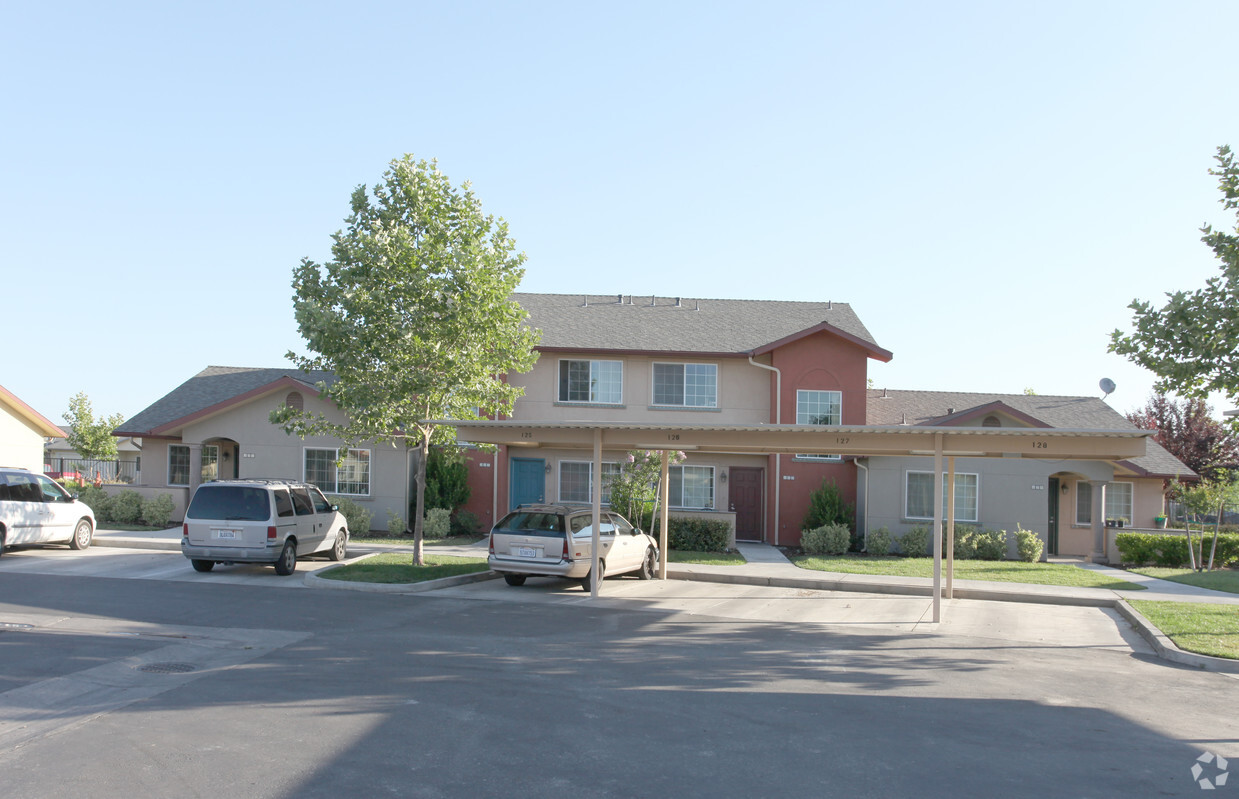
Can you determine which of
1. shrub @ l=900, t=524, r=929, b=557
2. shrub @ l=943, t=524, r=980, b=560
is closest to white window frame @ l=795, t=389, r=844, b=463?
shrub @ l=900, t=524, r=929, b=557

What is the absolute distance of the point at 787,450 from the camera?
17.3 meters

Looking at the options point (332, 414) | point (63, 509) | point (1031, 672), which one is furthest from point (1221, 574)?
point (63, 509)

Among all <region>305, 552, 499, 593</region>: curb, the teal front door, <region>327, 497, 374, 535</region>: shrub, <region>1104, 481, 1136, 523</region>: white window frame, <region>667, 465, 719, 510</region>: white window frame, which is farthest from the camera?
<region>1104, 481, 1136, 523</region>: white window frame

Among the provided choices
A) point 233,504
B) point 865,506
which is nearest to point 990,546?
point 865,506

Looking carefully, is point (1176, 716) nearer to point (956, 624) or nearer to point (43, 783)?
point (956, 624)

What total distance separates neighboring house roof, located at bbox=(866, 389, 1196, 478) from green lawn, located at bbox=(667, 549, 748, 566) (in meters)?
6.85

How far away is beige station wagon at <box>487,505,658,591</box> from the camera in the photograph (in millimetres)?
16062

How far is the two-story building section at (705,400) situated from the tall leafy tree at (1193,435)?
16.0 meters

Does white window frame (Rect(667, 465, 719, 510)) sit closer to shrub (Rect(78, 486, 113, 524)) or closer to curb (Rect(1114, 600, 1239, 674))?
curb (Rect(1114, 600, 1239, 674))

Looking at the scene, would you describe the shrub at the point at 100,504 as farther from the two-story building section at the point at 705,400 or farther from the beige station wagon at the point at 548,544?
the beige station wagon at the point at 548,544

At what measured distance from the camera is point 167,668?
31.2 ft

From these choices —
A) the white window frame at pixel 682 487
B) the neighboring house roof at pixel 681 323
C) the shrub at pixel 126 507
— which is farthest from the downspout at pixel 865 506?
the shrub at pixel 126 507

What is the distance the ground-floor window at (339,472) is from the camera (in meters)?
27.0

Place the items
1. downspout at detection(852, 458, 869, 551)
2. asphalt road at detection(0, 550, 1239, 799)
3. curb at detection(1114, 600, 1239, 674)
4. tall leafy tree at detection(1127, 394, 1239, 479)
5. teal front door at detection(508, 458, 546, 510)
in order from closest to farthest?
asphalt road at detection(0, 550, 1239, 799), curb at detection(1114, 600, 1239, 674), downspout at detection(852, 458, 869, 551), teal front door at detection(508, 458, 546, 510), tall leafy tree at detection(1127, 394, 1239, 479)
